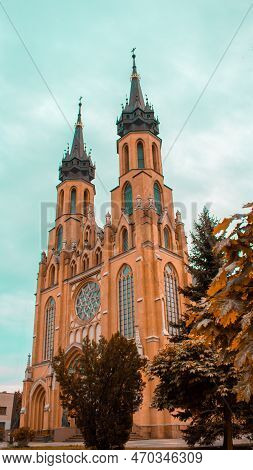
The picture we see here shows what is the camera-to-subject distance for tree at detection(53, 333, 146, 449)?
41.7ft

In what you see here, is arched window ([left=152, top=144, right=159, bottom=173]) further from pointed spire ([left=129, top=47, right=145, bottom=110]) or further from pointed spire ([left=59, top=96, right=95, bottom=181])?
pointed spire ([left=59, top=96, right=95, bottom=181])

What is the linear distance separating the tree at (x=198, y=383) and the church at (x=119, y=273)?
1368 centimetres

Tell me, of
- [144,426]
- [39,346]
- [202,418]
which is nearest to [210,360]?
[202,418]

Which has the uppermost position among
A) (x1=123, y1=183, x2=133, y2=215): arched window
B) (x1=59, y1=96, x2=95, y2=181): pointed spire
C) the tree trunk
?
(x1=59, y1=96, x2=95, y2=181): pointed spire

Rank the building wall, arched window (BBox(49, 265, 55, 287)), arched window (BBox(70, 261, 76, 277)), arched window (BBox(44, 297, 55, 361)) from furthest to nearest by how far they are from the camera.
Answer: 1. arched window (BBox(49, 265, 55, 287))
2. arched window (BBox(70, 261, 76, 277))
3. arched window (BBox(44, 297, 55, 361))
4. the building wall

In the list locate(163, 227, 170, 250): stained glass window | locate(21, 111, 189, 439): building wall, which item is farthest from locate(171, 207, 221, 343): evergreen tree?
locate(163, 227, 170, 250): stained glass window

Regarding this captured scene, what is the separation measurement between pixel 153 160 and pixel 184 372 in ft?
106

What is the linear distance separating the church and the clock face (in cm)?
11

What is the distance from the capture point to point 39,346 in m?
41.5

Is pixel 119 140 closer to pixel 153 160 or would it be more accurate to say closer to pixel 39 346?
pixel 153 160

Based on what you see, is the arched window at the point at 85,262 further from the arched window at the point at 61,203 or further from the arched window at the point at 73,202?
the arched window at the point at 61,203

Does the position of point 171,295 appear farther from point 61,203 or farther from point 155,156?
point 61,203

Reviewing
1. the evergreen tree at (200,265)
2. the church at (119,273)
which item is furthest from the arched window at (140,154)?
the evergreen tree at (200,265)

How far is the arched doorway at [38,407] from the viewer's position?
37.8m
